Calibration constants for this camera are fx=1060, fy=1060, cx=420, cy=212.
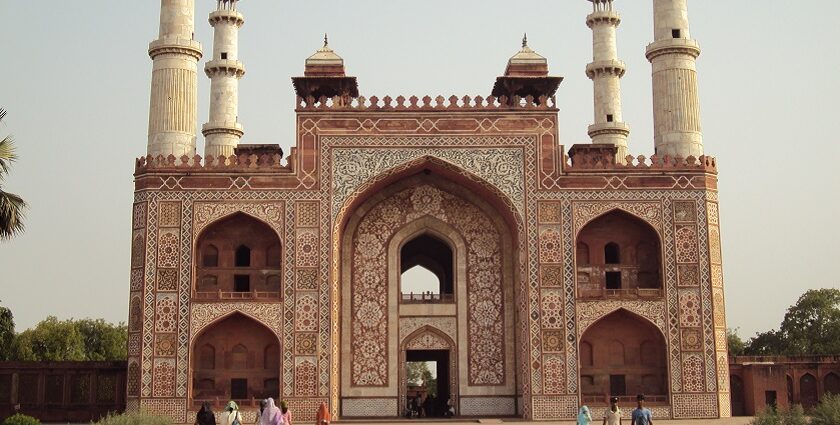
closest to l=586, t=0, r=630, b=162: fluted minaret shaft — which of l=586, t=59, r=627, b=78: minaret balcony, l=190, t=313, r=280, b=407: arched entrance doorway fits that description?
l=586, t=59, r=627, b=78: minaret balcony

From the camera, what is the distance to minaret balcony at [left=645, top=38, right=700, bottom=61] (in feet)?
77.9

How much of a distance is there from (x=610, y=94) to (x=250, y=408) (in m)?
12.5

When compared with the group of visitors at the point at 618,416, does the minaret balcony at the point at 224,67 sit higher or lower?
higher

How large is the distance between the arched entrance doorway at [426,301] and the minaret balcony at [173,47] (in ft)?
16.8

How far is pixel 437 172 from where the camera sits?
23250 millimetres

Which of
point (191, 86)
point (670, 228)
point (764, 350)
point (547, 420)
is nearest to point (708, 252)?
point (670, 228)

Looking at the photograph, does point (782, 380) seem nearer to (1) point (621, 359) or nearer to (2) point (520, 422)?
(1) point (621, 359)

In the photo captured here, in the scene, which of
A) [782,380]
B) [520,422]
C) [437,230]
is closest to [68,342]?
[437,230]

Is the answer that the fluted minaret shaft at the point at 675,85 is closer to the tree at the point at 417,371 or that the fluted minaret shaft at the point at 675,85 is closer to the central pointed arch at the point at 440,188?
the central pointed arch at the point at 440,188

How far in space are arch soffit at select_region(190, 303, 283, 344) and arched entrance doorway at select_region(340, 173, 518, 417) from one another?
1770 millimetres

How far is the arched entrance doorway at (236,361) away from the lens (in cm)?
2209

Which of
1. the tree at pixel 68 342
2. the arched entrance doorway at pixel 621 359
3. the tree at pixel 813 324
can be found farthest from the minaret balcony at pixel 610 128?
the tree at pixel 68 342

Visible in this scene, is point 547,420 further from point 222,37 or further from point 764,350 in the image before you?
point 764,350

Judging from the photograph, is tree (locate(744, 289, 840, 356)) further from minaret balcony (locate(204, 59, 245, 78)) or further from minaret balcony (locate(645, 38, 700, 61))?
minaret balcony (locate(204, 59, 245, 78))
